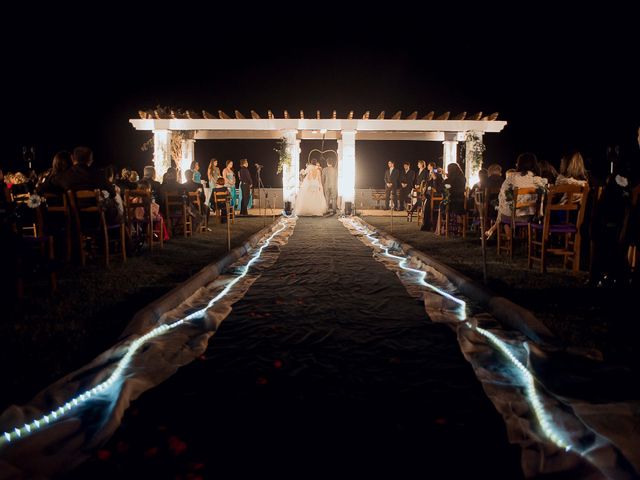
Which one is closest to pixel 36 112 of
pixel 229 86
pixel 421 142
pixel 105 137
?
pixel 105 137

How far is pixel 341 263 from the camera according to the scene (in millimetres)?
5957

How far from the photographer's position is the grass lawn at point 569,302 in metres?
2.80

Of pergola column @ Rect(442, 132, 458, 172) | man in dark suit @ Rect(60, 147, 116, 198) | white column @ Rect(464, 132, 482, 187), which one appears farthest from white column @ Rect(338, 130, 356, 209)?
man in dark suit @ Rect(60, 147, 116, 198)

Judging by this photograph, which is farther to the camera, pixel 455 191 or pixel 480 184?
pixel 455 191

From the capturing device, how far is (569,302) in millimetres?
3742

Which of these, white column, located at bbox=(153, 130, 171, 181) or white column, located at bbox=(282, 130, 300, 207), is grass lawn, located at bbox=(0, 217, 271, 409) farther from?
white column, located at bbox=(153, 130, 171, 181)

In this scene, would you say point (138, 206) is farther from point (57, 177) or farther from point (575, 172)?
point (575, 172)

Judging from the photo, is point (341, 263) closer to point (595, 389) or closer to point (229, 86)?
point (595, 389)

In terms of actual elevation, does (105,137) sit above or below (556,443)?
above

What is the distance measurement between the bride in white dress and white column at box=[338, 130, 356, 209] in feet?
2.08

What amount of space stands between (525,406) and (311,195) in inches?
528

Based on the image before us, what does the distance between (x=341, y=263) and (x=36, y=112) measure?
80.9ft

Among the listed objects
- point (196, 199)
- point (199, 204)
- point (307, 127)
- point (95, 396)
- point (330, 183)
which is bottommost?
point (95, 396)

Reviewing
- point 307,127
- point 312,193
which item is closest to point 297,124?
point 307,127
